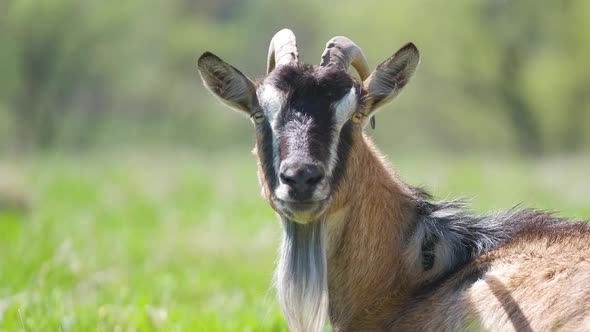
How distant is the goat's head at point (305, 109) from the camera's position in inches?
194

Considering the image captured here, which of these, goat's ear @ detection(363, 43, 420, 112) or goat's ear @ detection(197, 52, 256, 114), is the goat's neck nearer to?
goat's ear @ detection(363, 43, 420, 112)

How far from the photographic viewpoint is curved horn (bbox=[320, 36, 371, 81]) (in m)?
5.57

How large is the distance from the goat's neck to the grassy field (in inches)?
31.7

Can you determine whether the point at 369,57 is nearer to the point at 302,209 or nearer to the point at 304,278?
the point at 304,278

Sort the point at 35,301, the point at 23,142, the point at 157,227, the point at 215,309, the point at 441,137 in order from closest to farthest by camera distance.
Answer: the point at 35,301
the point at 215,309
the point at 157,227
the point at 23,142
the point at 441,137

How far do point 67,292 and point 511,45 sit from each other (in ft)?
113

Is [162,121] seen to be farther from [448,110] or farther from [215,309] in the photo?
[215,309]

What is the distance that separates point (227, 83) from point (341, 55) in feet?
2.36

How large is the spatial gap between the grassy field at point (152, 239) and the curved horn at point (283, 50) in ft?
4.74

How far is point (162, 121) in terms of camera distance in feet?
177

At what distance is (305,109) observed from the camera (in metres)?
5.17

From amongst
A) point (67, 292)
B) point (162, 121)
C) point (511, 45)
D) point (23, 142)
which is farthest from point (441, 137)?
point (67, 292)

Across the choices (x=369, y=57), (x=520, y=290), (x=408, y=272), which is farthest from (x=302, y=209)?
(x=369, y=57)

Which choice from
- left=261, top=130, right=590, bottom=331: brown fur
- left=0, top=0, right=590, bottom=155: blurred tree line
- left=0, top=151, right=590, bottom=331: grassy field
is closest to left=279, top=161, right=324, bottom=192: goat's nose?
left=261, top=130, right=590, bottom=331: brown fur
